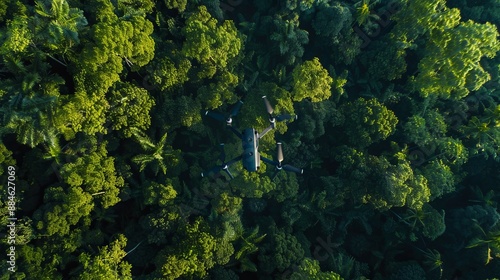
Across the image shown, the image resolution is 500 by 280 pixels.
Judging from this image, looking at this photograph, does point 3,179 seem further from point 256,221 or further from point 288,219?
point 288,219

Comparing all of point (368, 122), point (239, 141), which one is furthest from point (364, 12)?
point (239, 141)

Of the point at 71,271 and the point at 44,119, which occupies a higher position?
the point at 44,119

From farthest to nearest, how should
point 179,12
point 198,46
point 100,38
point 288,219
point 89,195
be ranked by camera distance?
point 288,219, point 179,12, point 198,46, point 89,195, point 100,38

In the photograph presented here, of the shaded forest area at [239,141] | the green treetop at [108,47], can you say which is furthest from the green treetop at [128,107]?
the green treetop at [108,47]

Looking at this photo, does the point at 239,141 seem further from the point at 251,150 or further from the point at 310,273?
the point at 310,273

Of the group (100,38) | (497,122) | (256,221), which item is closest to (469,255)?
(497,122)

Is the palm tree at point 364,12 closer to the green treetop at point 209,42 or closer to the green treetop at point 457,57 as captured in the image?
the green treetop at point 457,57

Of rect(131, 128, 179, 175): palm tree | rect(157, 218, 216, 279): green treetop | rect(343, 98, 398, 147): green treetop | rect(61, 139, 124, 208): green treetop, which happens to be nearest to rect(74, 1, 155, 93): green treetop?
rect(131, 128, 179, 175): palm tree
